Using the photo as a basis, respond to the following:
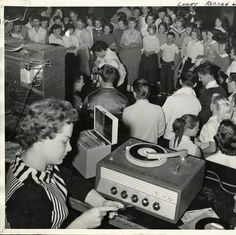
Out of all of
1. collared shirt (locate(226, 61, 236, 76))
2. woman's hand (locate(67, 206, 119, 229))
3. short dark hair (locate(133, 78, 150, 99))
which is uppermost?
collared shirt (locate(226, 61, 236, 76))

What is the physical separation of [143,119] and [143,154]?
0.83m

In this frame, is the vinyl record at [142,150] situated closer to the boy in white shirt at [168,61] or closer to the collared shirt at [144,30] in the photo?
the boy in white shirt at [168,61]

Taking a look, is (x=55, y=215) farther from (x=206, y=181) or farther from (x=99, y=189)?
(x=206, y=181)

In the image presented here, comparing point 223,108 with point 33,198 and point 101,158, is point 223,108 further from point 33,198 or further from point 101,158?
point 33,198

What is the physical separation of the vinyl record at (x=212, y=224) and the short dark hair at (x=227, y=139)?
52cm

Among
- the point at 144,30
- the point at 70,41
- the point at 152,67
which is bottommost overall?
the point at 152,67

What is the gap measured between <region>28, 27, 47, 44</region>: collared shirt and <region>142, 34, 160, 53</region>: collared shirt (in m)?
1.01

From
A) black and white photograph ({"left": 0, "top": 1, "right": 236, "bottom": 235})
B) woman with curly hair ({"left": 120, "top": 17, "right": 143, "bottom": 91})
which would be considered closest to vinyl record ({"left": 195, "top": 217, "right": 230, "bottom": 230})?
black and white photograph ({"left": 0, "top": 1, "right": 236, "bottom": 235})

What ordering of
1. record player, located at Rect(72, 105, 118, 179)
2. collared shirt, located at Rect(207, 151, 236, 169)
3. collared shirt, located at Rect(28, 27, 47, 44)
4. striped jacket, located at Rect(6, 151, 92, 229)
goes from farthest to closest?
collared shirt, located at Rect(28, 27, 47, 44)
collared shirt, located at Rect(207, 151, 236, 169)
record player, located at Rect(72, 105, 118, 179)
striped jacket, located at Rect(6, 151, 92, 229)

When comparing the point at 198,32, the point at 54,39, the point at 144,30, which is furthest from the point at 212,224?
the point at 144,30

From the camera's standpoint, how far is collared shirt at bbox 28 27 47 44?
250 centimetres

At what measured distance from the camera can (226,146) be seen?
1.63 metres

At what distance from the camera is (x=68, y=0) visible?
4.22 feet

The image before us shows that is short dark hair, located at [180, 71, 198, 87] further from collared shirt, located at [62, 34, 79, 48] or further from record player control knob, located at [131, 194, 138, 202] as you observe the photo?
record player control knob, located at [131, 194, 138, 202]
